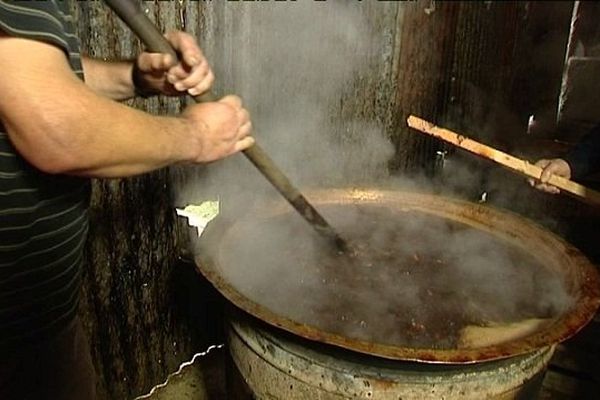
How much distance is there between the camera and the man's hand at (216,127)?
1890mm

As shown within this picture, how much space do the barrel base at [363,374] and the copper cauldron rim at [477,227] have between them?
0.14 meters

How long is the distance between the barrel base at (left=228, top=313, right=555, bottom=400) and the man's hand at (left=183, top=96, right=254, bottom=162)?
2.36 feet

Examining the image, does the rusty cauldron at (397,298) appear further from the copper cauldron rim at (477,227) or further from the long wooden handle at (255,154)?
the long wooden handle at (255,154)

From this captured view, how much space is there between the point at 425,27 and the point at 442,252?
287 centimetres

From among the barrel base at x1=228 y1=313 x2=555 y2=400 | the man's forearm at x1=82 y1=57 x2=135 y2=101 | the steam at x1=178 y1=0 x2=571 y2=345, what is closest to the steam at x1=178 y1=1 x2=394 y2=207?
the steam at x1=178 y1=0 x2=571 y2=345

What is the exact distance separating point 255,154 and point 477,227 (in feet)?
4.75

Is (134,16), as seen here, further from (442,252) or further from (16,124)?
(442,252)

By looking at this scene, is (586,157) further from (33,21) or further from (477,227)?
(33,21)

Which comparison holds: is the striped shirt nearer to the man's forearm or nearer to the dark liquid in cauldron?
the man's forearm

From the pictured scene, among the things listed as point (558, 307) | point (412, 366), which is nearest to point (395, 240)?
point (558, 307)

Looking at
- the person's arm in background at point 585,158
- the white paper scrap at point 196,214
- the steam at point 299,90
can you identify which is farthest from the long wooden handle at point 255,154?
the person's arm in background at point 585,158

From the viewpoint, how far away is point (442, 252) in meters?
3.03

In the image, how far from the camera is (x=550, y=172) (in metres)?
2.94

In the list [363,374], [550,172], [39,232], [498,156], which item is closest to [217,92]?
[498,156]
